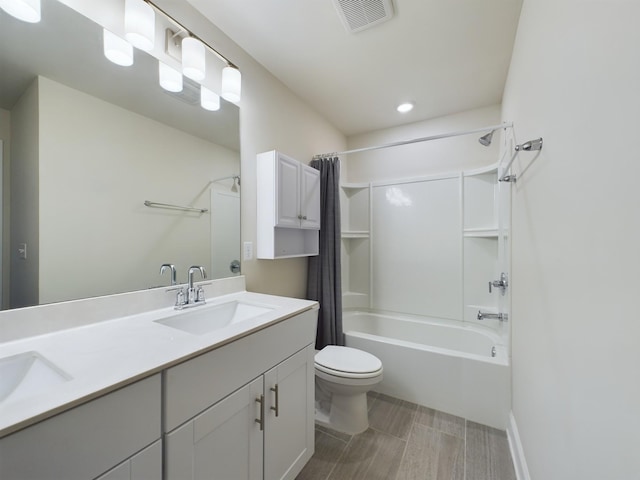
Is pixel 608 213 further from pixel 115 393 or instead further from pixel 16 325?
pixel 16 325

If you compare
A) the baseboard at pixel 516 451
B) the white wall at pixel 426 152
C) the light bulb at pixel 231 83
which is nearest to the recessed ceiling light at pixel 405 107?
the white wall at pixel 426 152

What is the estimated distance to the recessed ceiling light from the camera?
2.43 meters

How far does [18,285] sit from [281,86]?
1977 millimetres

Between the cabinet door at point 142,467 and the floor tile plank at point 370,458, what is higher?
the cabinet door at point 142,467

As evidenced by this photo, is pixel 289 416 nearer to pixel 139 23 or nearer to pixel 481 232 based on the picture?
pixel 139 23

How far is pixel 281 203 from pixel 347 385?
4.11 ft

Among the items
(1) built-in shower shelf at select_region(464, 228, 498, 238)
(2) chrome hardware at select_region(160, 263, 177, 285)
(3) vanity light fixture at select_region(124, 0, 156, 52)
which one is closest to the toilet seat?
(2) chrome hardware at select_region(160, 263, 177, 285)

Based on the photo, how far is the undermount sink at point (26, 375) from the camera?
0.69 m

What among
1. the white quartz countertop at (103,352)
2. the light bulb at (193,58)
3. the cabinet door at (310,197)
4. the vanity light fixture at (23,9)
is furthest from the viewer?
the cabinet door at (310,197)

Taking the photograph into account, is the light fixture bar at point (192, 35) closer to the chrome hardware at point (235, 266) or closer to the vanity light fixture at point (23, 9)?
the vanity light fixture at point (23, 9)

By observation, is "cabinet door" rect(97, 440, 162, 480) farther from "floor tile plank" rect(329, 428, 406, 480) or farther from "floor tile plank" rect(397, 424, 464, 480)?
"floor tile plank" rect(397, 424, 464, 480)

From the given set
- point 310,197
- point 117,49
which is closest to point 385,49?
point 310,197

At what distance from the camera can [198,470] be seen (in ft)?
2.61

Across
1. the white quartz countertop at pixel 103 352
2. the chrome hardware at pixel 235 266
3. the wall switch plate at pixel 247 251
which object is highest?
the wall switch plate at pixel 247 251
